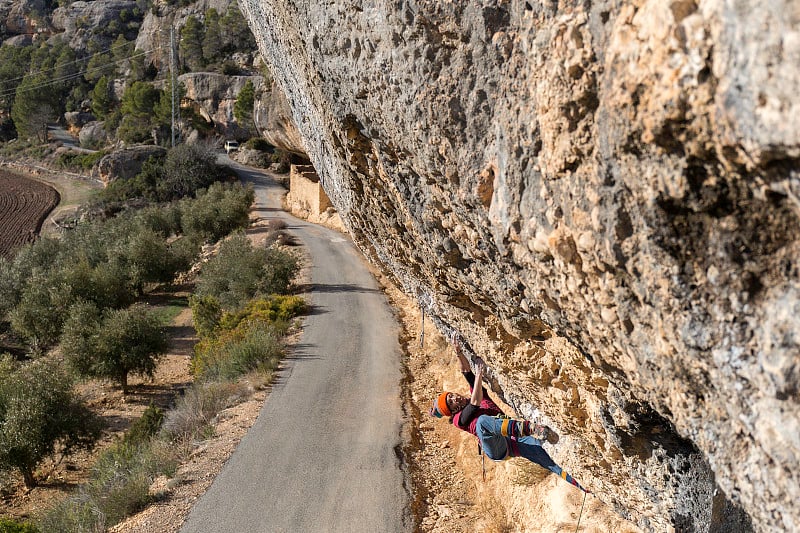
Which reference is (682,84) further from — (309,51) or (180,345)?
(180,345)

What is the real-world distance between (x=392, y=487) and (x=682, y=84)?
7.82 metres

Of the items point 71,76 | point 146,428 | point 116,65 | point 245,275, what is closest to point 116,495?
point 146,428

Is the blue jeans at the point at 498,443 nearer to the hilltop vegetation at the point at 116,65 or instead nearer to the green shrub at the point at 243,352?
the green shrub at the point at 243,352

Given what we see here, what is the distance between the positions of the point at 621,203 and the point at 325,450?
825 centimetres

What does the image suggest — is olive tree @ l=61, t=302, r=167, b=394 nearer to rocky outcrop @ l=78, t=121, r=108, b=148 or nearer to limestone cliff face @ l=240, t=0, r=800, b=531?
limestone cliff face @ l=240, t=0, r=800, b=531

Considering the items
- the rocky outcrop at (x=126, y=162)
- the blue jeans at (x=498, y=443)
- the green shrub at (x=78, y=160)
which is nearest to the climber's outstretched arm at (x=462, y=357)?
the blue jeans at (x=498, y=443)

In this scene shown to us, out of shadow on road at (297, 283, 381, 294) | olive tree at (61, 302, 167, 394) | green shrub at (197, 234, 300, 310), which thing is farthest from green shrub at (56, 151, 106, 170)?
shadow on road at (297, 283, 381, 294)

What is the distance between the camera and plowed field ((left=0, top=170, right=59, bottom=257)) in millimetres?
38156

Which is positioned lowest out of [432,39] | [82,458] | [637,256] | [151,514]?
[82,458]

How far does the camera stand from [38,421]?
550 inches

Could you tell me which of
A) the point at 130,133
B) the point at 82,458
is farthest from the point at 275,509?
the point at 130,133

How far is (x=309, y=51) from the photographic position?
4348mm

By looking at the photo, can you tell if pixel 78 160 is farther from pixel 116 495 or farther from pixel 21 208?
pixel 116 495

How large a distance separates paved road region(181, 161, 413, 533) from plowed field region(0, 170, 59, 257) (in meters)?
31.5
